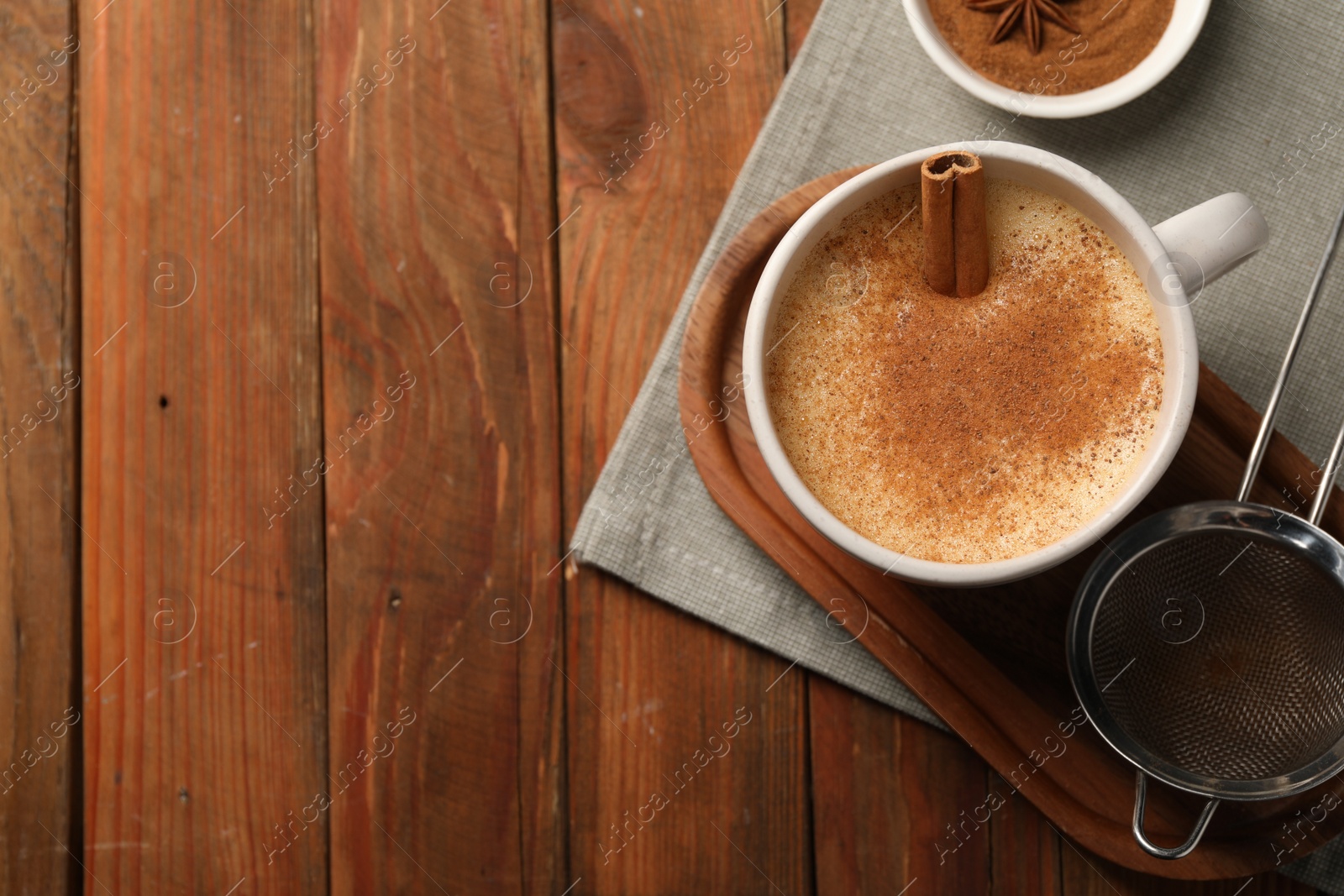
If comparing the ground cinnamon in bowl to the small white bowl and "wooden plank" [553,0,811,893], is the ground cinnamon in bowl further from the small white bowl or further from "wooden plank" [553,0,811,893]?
"wooden plank" [553,0,811,893]

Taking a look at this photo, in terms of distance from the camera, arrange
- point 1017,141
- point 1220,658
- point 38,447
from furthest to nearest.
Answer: point 38,447, point 1017,141, point 1220,658

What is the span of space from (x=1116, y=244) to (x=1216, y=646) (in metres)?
0.30

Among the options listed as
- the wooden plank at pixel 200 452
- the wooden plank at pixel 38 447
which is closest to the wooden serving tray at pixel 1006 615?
the wooden plank at pixel 200 452

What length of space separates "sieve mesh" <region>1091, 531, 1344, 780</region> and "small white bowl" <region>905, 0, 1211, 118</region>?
0.33 metres

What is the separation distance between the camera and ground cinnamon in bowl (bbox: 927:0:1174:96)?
0.76 metres

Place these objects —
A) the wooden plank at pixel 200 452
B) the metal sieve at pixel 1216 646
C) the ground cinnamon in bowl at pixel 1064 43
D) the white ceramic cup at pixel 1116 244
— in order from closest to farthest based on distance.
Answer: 1. the white ceramic cup at pixel 1116 244
2. the metal sieve at pixel 1216 646
3. the ground cinnamon in bowl at pixel 1064 43
4. the wooden plank at pixel 200 452

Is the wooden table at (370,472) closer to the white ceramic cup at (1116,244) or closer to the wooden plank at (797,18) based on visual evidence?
the wooden plank at (797,18)

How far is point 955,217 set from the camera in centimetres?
57

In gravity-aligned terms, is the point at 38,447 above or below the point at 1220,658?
above

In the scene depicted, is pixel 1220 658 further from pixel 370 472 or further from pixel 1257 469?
pixel 370 472

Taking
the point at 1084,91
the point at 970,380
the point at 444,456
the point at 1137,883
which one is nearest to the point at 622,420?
the point at 444,456

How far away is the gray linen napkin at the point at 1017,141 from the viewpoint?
2.44ft


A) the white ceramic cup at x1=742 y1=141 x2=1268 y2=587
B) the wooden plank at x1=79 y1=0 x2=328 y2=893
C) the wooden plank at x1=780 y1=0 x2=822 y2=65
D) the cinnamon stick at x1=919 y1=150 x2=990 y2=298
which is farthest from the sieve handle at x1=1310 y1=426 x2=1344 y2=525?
the wooden plank at x1=79 y1=0 x2=328 y2=893

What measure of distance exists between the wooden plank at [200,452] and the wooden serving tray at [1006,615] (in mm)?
379
